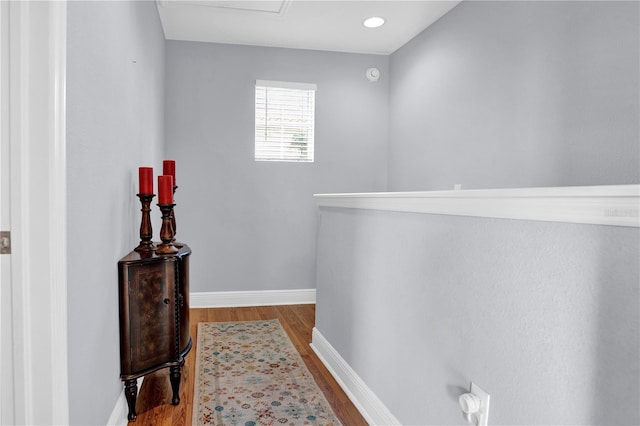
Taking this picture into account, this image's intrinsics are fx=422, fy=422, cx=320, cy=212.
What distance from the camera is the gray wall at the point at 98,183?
1.23 metres

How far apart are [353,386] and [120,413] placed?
107 cm

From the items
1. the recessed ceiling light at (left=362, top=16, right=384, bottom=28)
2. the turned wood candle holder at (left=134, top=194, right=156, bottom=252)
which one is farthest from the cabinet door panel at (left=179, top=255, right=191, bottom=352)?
the recessed ceiling light at (left=362, top=16, right=384, bottom=28)

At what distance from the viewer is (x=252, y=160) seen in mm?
3953

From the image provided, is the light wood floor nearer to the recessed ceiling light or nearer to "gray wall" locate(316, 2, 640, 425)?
"gray wall" locate(316, 2, 640, 425)

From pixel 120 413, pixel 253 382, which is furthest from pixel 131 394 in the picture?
pixel 253 382

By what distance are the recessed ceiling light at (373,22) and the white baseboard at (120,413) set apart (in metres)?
3.03

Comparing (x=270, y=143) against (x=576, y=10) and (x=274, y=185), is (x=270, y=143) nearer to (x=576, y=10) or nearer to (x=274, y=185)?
(x=274, y=185)

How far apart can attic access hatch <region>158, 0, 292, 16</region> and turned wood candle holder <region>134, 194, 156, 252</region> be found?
1745 mm

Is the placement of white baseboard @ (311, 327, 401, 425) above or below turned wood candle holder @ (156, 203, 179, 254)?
below

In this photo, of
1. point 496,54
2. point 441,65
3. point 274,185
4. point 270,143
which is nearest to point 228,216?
point 274,185

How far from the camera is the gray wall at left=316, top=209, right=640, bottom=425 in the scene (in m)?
0.78

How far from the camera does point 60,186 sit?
1.09 meters

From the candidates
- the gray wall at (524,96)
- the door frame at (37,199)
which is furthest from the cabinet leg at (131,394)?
the gray wall at (524,96)

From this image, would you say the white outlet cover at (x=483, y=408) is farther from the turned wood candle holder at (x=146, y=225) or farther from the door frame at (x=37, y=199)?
the turned wood candle holder at (x=146, y=225)
